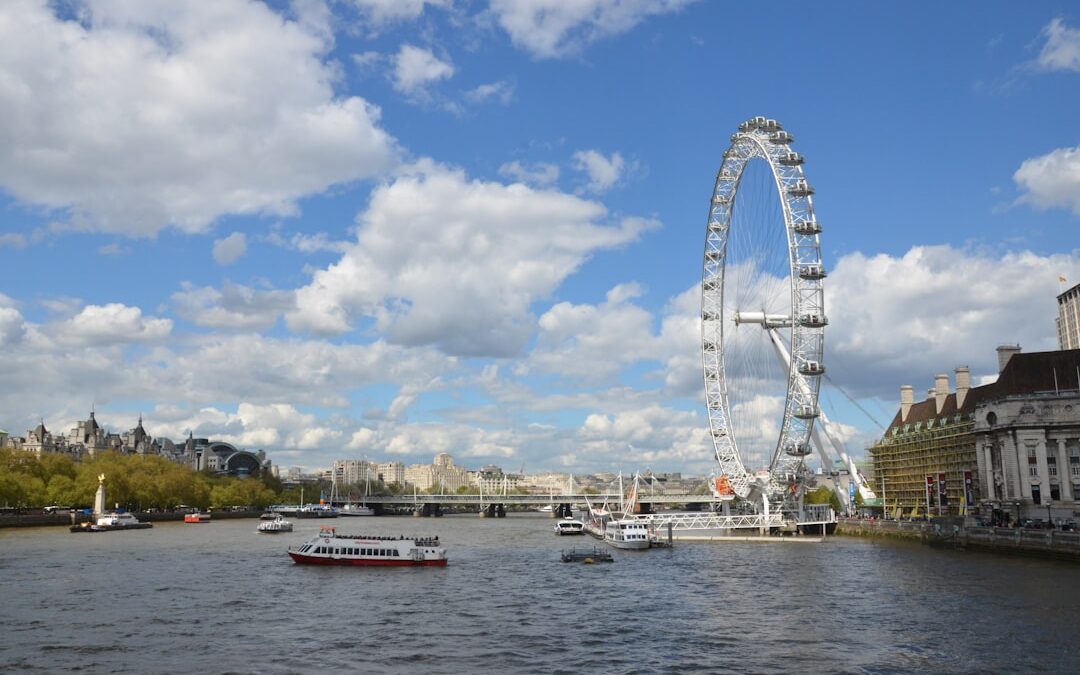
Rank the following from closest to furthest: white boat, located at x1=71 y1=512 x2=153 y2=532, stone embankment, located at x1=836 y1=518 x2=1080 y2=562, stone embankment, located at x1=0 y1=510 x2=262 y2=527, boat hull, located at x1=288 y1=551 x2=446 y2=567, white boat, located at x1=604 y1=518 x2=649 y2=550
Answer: stone embankment, located at x1=836 y1=518 x2=1080 y2=562, boat hull, located at x1=288 y1=551 x2=446 y2=567, white boat, located at x1=604 y1=518 x2=649 y2=550, white boat, located at x1=71 y1=512 x2=153 y2=532, stone embankment, located at x1=0 y1=510 x2=262 y2=527

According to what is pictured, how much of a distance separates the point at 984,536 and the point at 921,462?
32806 mm

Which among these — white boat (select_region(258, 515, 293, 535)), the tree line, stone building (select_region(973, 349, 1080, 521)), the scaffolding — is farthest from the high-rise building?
the tree line

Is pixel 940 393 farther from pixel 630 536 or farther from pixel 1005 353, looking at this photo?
pixel 630 536

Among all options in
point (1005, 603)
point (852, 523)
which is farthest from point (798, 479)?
point (1005, 603)

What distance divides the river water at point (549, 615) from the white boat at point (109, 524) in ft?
113

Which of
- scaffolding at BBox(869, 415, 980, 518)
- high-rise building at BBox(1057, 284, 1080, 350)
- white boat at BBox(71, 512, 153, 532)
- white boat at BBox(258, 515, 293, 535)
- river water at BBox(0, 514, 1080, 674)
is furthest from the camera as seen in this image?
high-rise building at BBox(1057, 284, 1080, 350)

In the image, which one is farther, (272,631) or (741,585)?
(741,585)

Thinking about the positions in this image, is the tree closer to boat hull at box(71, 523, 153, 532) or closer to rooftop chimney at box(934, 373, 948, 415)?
rooftop chimney at box(934, 373, 948, 415)

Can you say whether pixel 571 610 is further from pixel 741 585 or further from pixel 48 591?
pixel 48 591

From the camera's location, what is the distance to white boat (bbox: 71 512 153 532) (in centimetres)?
9804

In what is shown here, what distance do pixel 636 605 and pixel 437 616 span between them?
9722 mm

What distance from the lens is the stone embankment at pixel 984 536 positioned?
52.8 meters

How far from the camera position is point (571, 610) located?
4159 cm

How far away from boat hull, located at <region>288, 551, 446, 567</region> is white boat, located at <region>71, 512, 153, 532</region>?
47486mm
